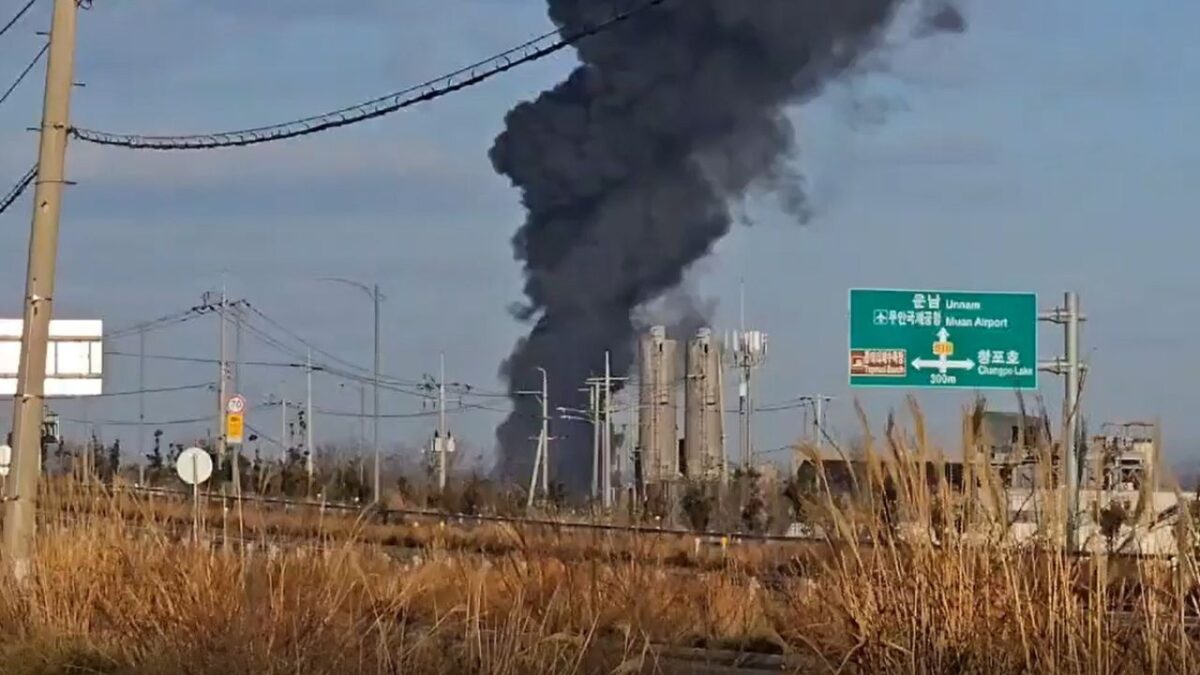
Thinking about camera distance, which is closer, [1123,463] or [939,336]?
[1123,463]

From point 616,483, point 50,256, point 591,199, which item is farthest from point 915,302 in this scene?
point 616,483

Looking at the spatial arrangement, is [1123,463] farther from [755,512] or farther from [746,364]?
[746,364]

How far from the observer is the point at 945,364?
1186 inches

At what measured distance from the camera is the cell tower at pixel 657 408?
6719 centimetres

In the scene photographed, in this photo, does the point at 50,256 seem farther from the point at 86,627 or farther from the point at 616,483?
the point at 616,483

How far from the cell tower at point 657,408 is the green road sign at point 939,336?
3538cm

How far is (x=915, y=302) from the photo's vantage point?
99.5 feet

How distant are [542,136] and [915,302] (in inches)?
1200

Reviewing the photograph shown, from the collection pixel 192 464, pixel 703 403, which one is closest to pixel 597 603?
pixel 192 464

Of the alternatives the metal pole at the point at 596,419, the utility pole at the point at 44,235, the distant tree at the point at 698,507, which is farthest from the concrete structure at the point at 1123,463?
the metal pole at the point at 596,419

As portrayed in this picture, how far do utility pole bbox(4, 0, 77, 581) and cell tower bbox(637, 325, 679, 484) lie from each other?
49.5m

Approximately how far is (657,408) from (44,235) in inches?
2183

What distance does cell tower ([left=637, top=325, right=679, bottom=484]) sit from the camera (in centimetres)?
6719

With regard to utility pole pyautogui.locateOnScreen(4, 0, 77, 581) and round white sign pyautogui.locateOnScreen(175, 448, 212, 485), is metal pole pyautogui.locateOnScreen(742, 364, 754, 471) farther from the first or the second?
utility pole pyautogui.locateOnScreen(4, 0, 77, 581)
